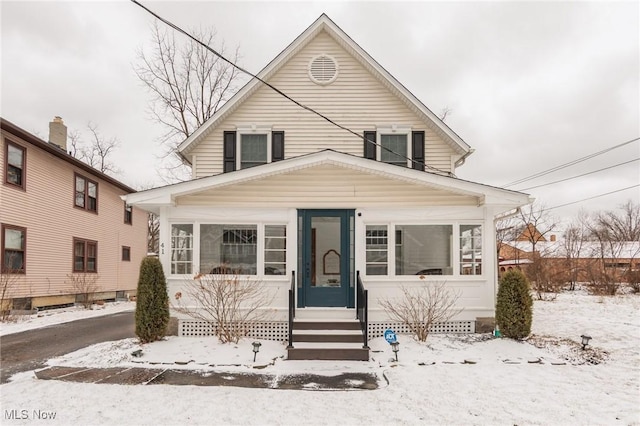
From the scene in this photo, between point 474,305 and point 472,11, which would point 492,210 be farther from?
point 472,11

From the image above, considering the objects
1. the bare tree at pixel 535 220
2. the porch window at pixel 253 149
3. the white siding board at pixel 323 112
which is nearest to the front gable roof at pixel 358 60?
the white siding board at pixel 323 112

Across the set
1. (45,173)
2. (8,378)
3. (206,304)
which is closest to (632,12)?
(206,304)

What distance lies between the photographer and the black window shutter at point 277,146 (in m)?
11.0

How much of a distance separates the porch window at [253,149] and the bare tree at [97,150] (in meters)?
23.1

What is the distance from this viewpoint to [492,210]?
8.62 meters

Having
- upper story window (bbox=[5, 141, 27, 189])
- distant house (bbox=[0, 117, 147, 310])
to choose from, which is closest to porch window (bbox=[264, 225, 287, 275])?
distant house (bbox=[0, 117, 147, 310])

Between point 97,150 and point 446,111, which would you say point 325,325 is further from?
point 97,150

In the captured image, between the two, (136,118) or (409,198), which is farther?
(136,118)

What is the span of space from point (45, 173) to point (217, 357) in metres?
11.4

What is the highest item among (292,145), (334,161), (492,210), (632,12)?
(632,12)

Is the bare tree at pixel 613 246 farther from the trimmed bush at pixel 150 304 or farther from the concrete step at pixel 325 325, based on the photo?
the trimmed bush at pixel 150 304

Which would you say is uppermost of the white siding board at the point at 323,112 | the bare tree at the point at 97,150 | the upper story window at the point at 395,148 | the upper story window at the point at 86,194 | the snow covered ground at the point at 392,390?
the bare tree at the point at 97,150

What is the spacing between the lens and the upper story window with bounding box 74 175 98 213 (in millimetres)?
16469

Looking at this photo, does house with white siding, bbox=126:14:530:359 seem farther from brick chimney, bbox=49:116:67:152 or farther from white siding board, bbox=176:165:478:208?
brick chimney, bbox=49:116:67:152
